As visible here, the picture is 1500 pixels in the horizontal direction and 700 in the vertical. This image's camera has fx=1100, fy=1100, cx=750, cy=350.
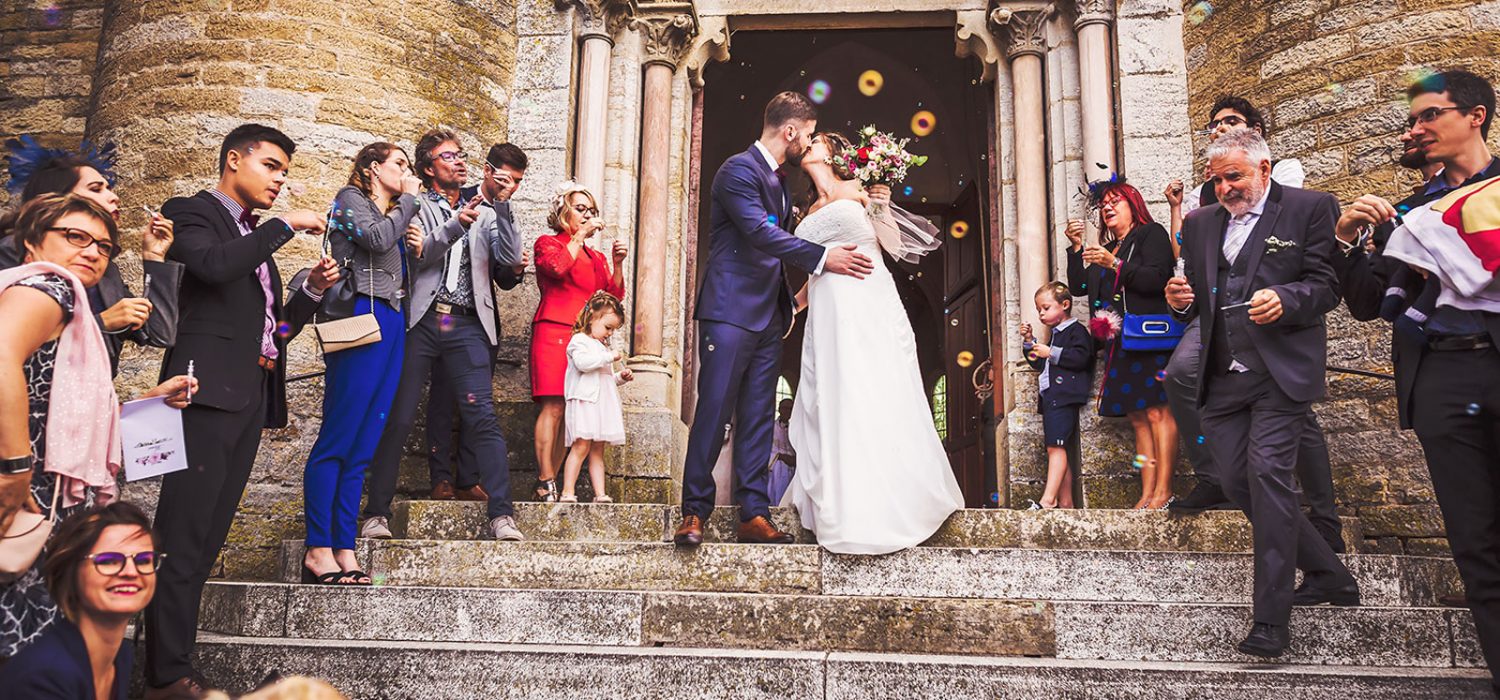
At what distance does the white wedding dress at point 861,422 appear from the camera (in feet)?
13.6

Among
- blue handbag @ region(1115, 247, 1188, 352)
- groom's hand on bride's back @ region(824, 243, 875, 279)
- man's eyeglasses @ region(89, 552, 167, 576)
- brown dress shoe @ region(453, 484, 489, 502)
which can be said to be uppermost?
groom's hand on bride's back @ region(824, 243, 875, 279)

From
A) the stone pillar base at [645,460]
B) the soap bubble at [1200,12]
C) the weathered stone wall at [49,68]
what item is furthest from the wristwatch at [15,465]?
the soap bubble at [1200,12]

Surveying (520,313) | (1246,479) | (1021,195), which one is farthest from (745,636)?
(1021,195)

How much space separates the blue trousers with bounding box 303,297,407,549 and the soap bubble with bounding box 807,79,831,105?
9870 millimetres

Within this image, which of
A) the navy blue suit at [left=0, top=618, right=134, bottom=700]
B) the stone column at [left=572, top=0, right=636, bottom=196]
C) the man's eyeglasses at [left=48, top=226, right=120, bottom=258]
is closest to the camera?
the navy blue suit at [left=0, top=618, right=134, bottom=700]

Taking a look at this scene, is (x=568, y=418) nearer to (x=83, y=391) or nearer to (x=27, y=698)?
(x=83, y=391)

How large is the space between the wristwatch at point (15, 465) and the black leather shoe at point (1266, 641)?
3193mm

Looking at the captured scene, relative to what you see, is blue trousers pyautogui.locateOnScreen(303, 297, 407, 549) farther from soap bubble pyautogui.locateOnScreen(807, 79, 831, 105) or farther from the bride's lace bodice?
soap bubble pyautogui.locateOnScreen(807, 79, 831, 105)

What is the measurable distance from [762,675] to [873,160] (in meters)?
2.72

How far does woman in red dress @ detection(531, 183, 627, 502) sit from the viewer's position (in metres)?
5.72

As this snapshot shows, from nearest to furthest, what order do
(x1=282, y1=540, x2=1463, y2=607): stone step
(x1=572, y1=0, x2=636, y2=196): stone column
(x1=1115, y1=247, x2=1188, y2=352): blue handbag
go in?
1. (x1=282, y1=540, x2=1463, y2=607): stone step
2. (x1=1115, y1=247, x2=1188, y2=352): blue handbag
3. (x1=572, y1=0, x2=636, y2=196): stone column

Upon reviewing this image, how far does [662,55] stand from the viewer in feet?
25.5

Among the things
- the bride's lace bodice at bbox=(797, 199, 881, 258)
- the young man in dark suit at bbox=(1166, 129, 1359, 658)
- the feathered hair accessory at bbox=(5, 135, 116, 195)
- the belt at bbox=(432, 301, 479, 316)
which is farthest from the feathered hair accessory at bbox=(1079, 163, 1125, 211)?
the feathered hair accessory at bbox=(5, 135, 116, 195)

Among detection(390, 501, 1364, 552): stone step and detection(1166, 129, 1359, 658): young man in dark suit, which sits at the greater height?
detection(1166, 129, 1359, 658): young man in dark suit
